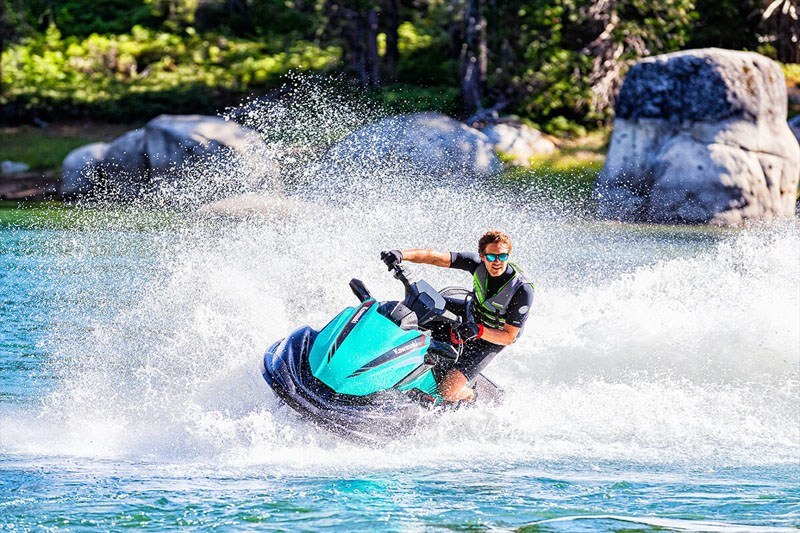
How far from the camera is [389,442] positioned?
22.3 ft

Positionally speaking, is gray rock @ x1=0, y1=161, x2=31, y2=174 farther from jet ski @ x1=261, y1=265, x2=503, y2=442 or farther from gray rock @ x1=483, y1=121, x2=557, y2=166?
jet ski @ x1=261, y1=265, x2=503, y2=442

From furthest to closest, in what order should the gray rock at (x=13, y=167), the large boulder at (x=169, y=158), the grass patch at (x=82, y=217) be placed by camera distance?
the gray rock at (x=13, y=167), the large boulder at (x=169, y=158), the grass patch at (x=82, y=217)

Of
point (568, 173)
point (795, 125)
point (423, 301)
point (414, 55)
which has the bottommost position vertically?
point (568, 173)

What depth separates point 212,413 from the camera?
717cm

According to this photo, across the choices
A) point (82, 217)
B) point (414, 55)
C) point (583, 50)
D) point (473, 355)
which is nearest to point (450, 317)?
point (473, 355)

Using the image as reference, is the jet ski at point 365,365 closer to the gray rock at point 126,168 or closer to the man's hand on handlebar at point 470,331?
the man's hand on handlebar at point 470,331

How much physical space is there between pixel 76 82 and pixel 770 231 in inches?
611

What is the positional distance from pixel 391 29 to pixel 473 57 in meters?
2.50

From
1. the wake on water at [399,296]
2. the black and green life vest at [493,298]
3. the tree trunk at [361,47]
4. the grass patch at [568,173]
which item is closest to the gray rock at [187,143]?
the wake on water at [399,296]

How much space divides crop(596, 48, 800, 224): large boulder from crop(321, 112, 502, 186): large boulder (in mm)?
2291

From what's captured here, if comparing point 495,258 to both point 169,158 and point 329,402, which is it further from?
point 169,158

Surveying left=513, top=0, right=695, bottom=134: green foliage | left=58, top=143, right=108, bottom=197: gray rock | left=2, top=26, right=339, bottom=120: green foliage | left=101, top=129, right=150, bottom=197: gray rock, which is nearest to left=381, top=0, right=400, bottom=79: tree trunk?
left=2, top=26, right=339, bottom=120: green foliage

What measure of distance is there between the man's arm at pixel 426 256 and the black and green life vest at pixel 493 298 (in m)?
0.26

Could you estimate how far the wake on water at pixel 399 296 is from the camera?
23.4ft
